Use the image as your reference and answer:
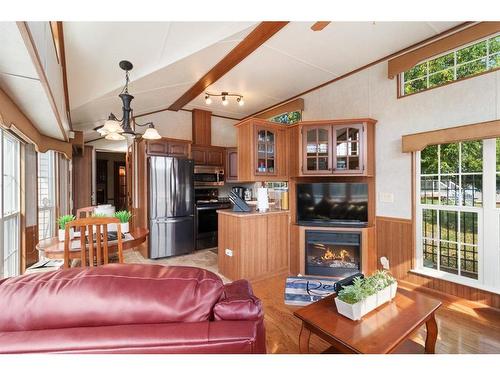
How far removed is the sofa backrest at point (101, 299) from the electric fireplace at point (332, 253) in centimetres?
256

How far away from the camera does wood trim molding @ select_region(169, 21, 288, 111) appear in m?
2.32

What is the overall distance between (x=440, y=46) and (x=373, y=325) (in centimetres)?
287

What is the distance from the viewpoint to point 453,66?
8.34ft

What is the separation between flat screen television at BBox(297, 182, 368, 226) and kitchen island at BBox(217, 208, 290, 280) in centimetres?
30

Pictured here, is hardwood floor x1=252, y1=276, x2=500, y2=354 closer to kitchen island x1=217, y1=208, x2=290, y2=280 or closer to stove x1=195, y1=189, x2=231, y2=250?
kitchen island x1=217, y1=208, x2=290, y2=280

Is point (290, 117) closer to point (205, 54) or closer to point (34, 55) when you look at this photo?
point (205, 54)

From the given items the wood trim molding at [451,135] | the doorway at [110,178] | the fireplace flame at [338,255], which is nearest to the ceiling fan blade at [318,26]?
the wood trim molding at [451,135]

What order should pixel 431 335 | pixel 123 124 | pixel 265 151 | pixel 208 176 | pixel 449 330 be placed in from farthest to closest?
1. pixel 208 176
2. pixel 265 151
3. pixel 123 124
4. pixel 449 330
5. pixel 431 335

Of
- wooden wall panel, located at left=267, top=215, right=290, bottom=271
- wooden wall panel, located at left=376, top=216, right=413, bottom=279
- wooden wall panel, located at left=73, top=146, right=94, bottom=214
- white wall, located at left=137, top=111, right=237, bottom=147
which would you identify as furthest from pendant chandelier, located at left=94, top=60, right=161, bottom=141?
wooden wall panel, located at left=73, top=146, right=94, bottom=214

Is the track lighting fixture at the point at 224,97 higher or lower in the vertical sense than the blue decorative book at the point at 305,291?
higher

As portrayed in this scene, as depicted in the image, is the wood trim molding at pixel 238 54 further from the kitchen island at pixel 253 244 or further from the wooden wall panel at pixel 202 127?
the kitchen island at pixel 253 244

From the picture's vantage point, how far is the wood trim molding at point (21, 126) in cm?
186

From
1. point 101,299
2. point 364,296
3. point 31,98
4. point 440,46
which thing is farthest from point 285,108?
point 101,299
